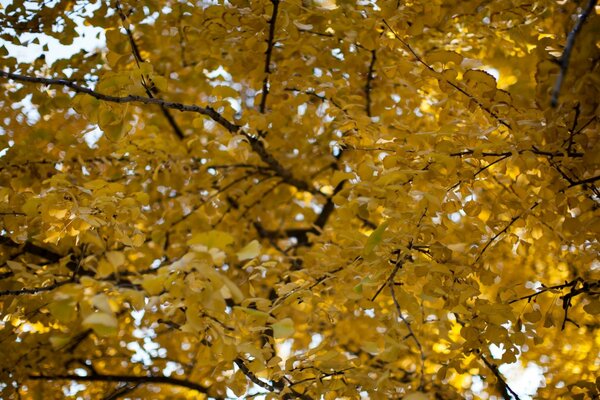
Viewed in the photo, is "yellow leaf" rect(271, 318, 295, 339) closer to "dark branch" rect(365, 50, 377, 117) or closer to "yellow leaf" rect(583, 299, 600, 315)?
"yellow leaf" rect(583, 299, 600, 315)

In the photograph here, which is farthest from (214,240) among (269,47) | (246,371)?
(269,47)

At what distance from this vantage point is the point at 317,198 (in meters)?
4.09

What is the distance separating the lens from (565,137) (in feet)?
4.91

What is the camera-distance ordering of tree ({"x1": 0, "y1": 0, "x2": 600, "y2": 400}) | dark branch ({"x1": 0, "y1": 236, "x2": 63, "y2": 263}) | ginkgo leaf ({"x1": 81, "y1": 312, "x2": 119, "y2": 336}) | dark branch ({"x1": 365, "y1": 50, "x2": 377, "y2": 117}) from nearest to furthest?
ginkgo leaf ({"x1": 81, "y1": 312, "x2": 119, "y2": 336}), tree ({"x1": 0, "y1": 0, "x2": 600, "y2": 400}), dark branch ({"x1": 365, "y1": 50, "x2": 377, "y2": 117}), dark branch ({"x1": 0, "y1": 236, "x2": 63, "y2": 263})

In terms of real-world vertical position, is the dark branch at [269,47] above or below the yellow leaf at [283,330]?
above

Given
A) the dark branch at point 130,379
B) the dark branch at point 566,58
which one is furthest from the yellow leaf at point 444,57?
the dark branch at point 130,379

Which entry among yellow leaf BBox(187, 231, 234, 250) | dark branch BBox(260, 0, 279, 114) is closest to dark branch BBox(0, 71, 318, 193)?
dark branch BBox(260, 0, 279, 114)

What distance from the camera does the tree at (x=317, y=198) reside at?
1.45 m

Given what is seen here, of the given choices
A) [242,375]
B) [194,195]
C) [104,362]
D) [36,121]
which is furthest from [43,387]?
[242,375]

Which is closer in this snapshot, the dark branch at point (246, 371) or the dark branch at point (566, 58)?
the dark branch at point (566, 58)

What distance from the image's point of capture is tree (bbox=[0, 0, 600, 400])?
1.45 meters

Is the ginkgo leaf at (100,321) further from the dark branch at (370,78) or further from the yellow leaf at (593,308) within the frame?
the dark branch at (370,78)

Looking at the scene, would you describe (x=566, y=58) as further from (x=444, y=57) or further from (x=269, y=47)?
(x=269, y=47)

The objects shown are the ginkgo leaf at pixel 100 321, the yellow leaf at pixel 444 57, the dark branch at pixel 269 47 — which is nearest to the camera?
the ginkgo leaf at pixel 100 321
